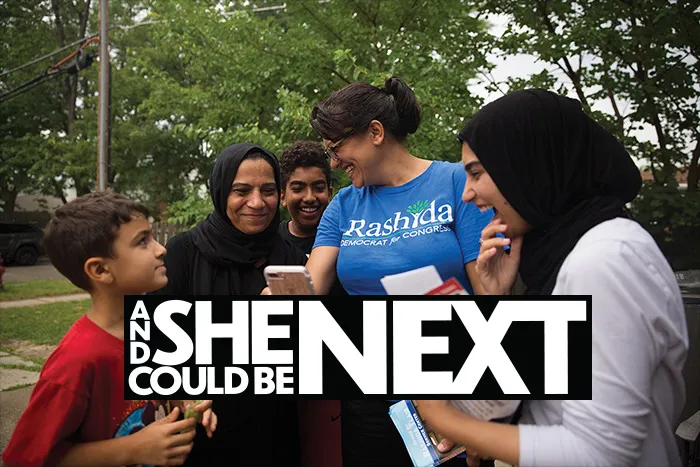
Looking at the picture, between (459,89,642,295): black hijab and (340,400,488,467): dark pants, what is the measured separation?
0.76 metres

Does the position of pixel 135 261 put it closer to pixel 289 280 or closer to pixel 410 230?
pixel 289 280

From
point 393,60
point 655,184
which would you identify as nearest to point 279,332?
point 393,60

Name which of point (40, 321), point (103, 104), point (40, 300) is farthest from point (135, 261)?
point (40, 300)

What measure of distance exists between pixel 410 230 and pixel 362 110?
37 cm

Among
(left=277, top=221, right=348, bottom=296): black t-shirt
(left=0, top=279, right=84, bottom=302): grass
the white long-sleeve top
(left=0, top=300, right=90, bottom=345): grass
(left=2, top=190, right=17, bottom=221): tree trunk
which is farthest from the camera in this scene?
(left=2, top=190, right=17, bottom=221): tree trunk

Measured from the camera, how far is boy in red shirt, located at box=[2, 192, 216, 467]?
4.20 feet

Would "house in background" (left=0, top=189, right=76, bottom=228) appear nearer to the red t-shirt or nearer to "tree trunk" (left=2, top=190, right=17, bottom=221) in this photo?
"tree trunk" (left=2, top=190, right=17, bottom=221)

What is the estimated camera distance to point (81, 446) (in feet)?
4.35

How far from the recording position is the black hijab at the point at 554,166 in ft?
3.72

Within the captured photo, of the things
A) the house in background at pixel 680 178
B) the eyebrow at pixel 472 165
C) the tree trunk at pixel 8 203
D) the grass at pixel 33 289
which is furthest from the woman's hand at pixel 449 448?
the tree trunk at pixel 8 203

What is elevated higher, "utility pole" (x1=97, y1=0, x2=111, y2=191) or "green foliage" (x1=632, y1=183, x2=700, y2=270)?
"utility pole" (x1=97, y1=0, x2=111, y2=191)

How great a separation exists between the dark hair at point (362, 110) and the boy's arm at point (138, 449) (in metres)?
0.84

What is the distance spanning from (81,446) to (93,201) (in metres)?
0.55

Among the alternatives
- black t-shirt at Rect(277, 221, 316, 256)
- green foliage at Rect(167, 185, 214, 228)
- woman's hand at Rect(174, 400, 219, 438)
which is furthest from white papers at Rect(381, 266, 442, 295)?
green foliage at Rect(167, 185, 214, 228)
